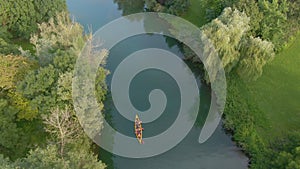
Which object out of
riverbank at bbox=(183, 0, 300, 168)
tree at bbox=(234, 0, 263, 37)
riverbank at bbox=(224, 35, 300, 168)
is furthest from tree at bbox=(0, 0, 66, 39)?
riverbank at bbox=(224, 35, 300, 168)

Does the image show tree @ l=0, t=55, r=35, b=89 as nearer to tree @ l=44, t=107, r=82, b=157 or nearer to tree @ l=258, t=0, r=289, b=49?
tree @ l=44, t=107, r=82, b=157

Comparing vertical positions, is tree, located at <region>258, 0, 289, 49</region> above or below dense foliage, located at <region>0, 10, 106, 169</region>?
above

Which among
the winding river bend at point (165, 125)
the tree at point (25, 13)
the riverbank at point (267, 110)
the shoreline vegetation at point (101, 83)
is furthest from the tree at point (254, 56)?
the tree at point (25, 13)

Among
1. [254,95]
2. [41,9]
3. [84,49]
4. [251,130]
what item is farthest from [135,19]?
[251,130]

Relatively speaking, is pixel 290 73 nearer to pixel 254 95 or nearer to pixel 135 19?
pixel 254 95

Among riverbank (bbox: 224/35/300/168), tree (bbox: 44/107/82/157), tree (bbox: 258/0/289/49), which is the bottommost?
tree (bbox: 44/107/82/157)

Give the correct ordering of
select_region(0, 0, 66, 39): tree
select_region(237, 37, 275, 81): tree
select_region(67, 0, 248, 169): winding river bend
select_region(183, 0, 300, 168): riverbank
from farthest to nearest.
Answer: select_region(0, 0, 66, 39): tree
select_region(237, 37, 275, 81): tree
select_region(67, 0, 248, 169): winding river bend
select_region(183, 0, 300, 168): riverbank

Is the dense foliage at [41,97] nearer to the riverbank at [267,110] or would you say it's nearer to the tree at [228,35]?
the tree at [228,35]
